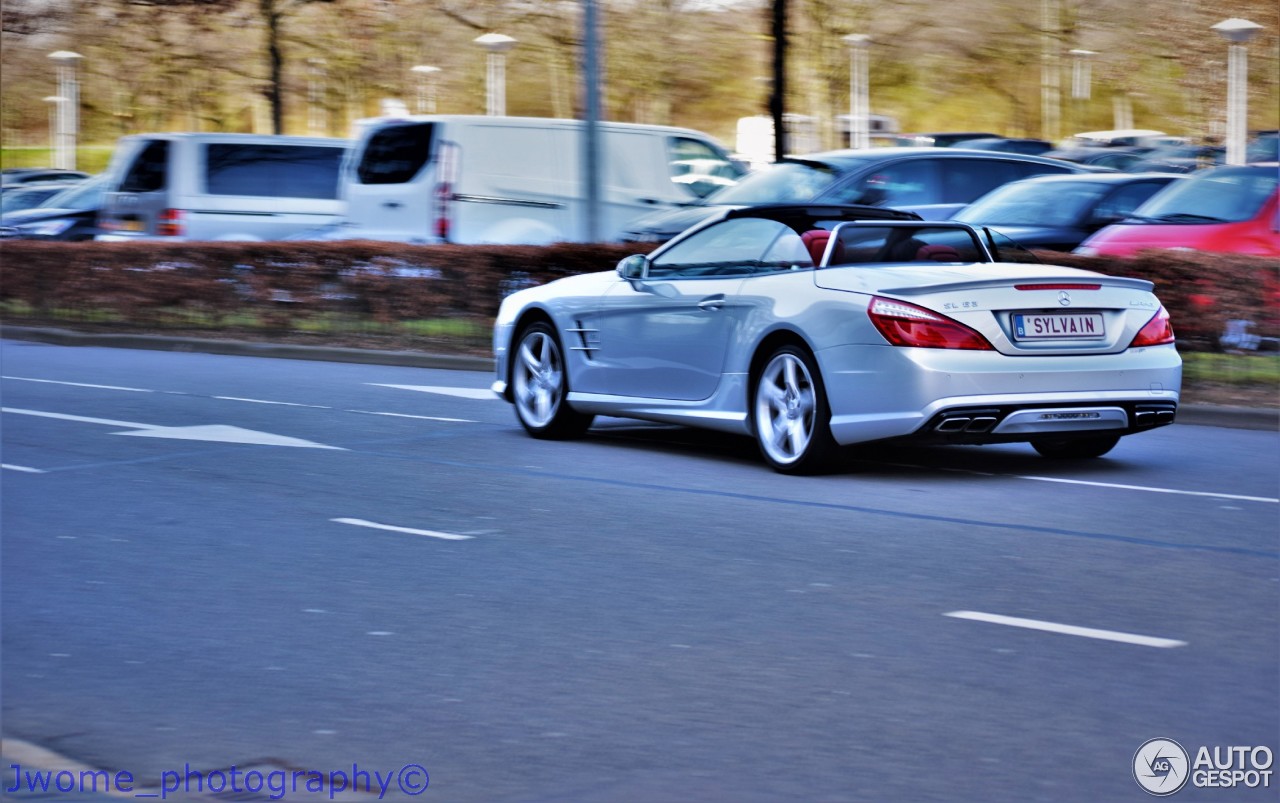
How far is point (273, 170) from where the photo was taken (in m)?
23.2

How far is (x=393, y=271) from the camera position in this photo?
60.5ft

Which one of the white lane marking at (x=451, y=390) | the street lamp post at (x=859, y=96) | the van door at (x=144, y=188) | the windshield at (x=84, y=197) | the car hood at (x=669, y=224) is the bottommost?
the white lane marking at (x=451, y=390)

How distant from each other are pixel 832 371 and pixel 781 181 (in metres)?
9.73

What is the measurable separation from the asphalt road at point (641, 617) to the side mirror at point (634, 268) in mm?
981

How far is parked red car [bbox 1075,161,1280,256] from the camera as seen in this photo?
14586mm

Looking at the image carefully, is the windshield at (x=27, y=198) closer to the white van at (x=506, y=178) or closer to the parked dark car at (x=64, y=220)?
the parked dark car at (x=64, y=220)

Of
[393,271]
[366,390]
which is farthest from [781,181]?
[366,390]

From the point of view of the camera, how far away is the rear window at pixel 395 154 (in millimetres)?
19922

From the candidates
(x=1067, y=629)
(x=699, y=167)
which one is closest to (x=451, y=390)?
(x=699, y=167)

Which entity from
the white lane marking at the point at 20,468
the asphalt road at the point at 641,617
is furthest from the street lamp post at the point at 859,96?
the white lane marking at the point at 20,468

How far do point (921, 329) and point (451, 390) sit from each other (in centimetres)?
670

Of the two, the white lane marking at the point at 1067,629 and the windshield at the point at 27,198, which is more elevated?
the windshield at the point at 27,198

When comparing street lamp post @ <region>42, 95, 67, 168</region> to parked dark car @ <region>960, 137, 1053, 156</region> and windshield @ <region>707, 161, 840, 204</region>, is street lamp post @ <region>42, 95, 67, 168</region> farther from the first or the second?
windshield @ <region>707, 161, 840, 204</region>

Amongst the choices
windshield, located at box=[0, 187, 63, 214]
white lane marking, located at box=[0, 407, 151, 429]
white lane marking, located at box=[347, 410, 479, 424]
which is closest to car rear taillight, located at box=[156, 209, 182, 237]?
white lane marking, located at box=[0, 407, 151, 429]
